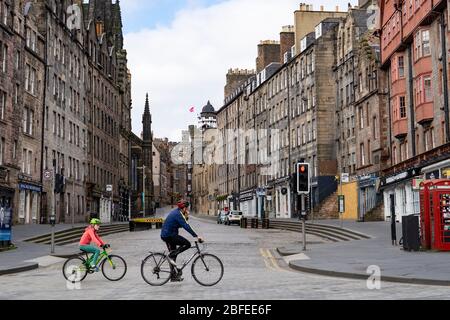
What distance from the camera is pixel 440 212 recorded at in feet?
73.9

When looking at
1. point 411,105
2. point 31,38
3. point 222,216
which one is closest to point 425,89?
point 411,105

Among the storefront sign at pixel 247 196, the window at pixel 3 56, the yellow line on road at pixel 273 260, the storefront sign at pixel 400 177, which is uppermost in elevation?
the window at pixel 3 56

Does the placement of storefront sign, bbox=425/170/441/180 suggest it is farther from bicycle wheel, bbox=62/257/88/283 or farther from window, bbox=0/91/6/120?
window, bbox=0/91/6/120

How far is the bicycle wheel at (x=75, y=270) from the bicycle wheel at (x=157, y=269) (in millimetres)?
1898

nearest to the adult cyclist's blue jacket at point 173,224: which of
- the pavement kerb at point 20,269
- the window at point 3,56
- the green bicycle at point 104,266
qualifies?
the green bicycle at point 104,266

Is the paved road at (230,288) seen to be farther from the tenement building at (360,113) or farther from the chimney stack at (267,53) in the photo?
the chimney stack at (267,53)

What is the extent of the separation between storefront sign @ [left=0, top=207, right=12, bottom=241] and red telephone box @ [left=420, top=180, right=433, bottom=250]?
1529 cm

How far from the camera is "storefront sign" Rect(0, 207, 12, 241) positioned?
2509cm

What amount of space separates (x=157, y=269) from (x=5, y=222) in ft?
43.7

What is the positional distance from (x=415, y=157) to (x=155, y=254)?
30192mm

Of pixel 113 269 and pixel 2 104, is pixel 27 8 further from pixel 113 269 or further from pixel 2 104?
pixel 113 269

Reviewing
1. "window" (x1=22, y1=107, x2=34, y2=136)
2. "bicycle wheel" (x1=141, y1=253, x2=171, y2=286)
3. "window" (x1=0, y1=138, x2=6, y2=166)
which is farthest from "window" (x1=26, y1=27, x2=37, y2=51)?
"bicycle wheel" (x1=141, y1=253, x2=171, y2=286)

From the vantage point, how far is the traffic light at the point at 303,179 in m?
24.8

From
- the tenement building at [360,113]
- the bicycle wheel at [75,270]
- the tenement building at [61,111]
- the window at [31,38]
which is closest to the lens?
the bicycle wheel at [75,270]
